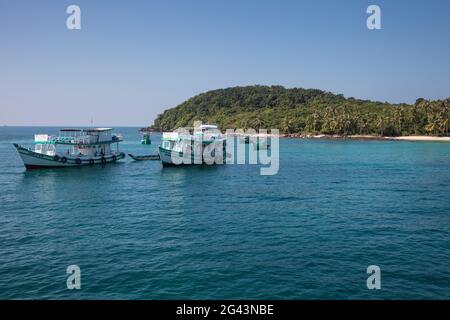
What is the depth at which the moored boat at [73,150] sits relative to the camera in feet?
247

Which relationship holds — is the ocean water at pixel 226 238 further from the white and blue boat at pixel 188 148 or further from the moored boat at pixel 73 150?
the white and blue boat at pixel 188 148

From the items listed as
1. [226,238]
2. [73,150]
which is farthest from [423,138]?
[226,238]

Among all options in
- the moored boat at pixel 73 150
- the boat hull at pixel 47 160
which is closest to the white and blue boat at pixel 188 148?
the moored boat at pixel 73 150

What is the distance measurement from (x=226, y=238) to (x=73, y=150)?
62.9 metres

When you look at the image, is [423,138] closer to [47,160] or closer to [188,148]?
[188,148]

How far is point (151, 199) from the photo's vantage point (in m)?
49.2

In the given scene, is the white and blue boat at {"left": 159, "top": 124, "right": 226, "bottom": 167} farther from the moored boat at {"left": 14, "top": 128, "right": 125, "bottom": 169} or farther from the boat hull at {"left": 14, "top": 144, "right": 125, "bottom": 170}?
the boat hull at {"left": 14, "top": 144, "right": 125, "bottom": 170}

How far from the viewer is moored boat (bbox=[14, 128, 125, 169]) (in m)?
75.4

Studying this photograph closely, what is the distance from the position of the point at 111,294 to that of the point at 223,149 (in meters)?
70.7

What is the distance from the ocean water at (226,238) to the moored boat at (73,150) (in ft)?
48.8

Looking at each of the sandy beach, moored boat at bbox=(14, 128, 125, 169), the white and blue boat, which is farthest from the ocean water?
the sandy beach

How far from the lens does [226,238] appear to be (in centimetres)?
3167

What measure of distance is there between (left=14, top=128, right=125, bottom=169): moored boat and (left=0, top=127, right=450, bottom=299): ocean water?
1487 cm

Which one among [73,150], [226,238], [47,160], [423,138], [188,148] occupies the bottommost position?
[226,238]
